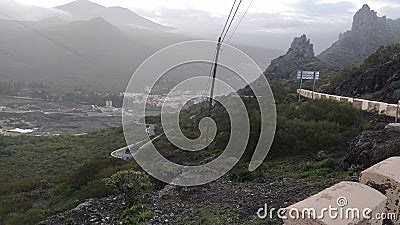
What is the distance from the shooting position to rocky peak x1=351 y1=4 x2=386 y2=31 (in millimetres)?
71938

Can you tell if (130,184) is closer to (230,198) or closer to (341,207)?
(230,198)

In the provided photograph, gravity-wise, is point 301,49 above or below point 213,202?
above

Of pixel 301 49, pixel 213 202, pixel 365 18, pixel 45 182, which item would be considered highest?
Answer: pixel 365 18

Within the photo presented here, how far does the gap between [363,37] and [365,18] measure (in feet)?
23.6

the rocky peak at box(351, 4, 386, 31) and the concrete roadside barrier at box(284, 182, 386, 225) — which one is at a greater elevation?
the rocky peak at box(351, 4, 386, 31)

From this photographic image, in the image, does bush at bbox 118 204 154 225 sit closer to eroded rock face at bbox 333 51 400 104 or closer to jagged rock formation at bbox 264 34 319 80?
eroded rock face at bbox 333 51 400 104

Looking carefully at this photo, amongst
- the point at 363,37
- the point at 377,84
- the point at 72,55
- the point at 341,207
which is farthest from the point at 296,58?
the point at 72,55

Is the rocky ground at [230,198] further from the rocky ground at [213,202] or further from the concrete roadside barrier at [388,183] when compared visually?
the concrete roadside barrier at [388,183]

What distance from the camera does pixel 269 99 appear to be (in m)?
18.8

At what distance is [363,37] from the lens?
68.1 m

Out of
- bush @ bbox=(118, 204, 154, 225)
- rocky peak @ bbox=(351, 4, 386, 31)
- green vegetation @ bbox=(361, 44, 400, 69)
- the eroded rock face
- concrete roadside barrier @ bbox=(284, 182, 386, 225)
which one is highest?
rocky peak @ bbox=(351, 4, 386, 31)

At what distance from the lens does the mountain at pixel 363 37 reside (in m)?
62.1

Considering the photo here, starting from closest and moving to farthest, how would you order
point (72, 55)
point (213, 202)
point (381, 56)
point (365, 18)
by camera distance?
point (213, 202) < point (381, 56) < point (365, 18) < point (72, 55)

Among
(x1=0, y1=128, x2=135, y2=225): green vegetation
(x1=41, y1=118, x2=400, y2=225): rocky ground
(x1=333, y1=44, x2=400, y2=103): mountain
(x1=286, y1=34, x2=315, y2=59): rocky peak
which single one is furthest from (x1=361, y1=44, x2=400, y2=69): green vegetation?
(x1=286, y1=34, x2=315, y2=59): rocky peak
